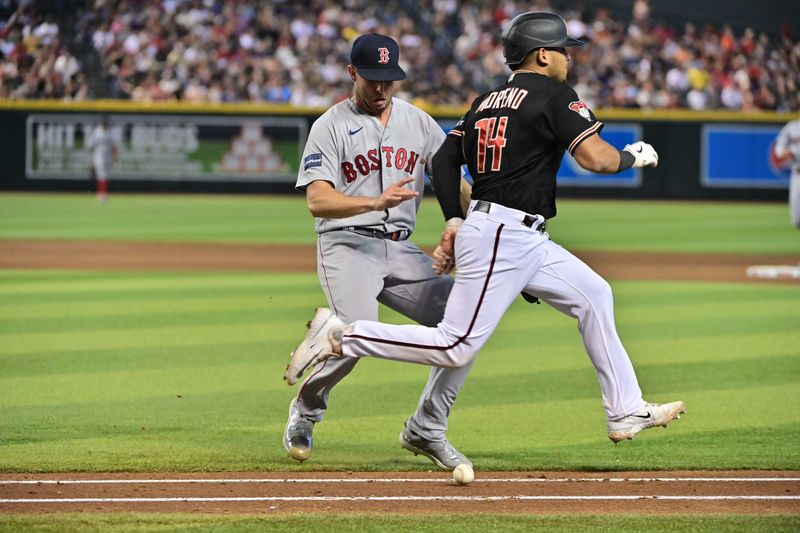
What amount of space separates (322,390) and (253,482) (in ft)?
2.26

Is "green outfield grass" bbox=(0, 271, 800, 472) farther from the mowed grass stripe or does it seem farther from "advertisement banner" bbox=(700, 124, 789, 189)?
"advertisement banner" bbox=(700, 124, 789, 189)

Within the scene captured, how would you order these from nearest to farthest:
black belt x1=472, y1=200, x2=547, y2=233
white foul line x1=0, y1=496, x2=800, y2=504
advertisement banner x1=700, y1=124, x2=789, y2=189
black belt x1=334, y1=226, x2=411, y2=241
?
white foul line x1=0, y1=496, x2=800, y2=504 < black belt x1=472, y1=200, x2=547, y2=233 < black belt x1=334, y1=226, x2=411, y2=241 < advertisement banner x1=700, y1=124, x2=789, y2=189

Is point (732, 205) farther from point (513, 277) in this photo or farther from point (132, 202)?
point (513, 277)

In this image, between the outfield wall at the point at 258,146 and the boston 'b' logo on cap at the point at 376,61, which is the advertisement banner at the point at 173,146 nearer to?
the outfield wall at the point at 258,146

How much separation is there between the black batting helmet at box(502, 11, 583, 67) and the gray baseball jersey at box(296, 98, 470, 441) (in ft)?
2.69

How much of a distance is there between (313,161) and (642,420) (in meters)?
1.93

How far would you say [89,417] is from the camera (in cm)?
768

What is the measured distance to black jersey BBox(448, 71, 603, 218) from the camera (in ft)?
18.6

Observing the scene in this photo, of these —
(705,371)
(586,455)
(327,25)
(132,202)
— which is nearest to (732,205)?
(327,25)

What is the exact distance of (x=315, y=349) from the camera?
19.4 feet

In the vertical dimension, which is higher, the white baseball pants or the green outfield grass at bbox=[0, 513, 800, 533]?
the white baseball pants

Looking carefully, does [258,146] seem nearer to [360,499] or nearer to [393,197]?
[393,197]

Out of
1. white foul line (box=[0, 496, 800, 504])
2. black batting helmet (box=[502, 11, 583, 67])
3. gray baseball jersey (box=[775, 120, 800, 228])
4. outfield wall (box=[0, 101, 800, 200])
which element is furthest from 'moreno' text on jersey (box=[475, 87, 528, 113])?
outfield wall (box=[0, 101, 800, 200])

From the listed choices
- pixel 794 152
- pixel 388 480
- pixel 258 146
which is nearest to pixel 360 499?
pixel 388 480
